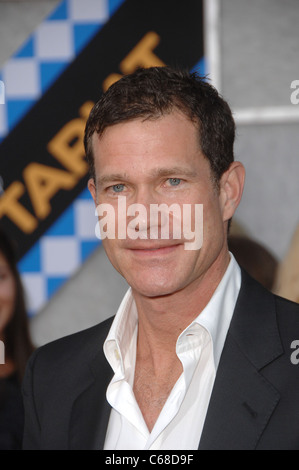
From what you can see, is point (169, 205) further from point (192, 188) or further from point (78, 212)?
point (78, 212)

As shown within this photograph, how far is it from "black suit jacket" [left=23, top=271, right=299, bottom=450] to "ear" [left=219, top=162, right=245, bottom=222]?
15 centimetres

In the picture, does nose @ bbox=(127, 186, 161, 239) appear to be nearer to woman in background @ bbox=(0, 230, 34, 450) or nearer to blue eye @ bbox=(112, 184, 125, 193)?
blue eye @ bbox=(112, 184, 125, 193)

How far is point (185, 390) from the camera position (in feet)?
3.83

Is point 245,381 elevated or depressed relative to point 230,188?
depressed

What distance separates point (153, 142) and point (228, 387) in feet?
1.58

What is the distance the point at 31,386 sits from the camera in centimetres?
140

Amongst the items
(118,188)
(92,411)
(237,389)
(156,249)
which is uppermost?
A: (118,188)

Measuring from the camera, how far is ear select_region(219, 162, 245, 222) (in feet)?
4.33

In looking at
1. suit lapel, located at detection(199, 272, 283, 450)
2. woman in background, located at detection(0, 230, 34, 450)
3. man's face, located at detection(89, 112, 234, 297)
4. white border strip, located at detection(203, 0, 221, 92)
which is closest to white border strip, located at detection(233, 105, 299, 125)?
white border strip, located at detection(203, 0, 221, 92)

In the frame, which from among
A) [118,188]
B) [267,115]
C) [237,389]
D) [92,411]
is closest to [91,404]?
[92,411]

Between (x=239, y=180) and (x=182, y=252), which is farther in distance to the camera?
(x=239, y=180)

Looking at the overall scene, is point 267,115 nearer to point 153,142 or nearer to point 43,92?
point 43,92

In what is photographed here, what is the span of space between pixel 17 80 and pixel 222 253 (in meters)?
1.47

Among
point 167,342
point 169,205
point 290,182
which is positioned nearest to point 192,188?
point 169,205
